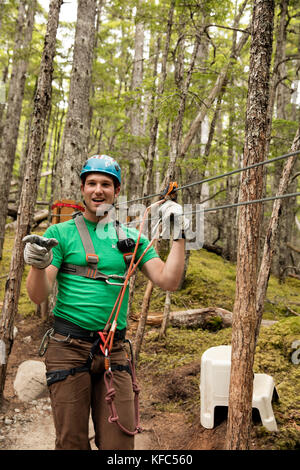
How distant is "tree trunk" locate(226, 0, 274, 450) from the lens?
3006mm

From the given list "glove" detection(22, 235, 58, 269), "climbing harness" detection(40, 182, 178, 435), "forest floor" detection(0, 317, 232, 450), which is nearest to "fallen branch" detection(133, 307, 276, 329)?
"forest floor" detection(0, 317, 232, 450)

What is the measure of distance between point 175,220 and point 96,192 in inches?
25.4

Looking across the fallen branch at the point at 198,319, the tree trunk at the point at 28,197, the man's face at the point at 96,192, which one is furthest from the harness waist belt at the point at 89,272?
the fallen branch at the point at 198,319

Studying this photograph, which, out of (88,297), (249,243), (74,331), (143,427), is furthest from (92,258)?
(143,427)

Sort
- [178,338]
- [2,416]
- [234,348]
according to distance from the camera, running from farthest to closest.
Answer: [178,338], [2,416], [234,348]

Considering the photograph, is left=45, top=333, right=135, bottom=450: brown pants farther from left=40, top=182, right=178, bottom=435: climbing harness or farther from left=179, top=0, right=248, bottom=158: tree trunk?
left=179, top=0, right=248, bottom=158: tree trunk

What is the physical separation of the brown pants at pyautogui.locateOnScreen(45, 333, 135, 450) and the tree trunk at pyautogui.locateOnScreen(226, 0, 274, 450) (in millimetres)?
1286

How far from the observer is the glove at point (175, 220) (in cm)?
239

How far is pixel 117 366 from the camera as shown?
2287 mm
